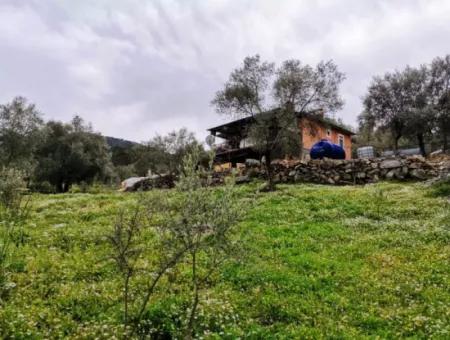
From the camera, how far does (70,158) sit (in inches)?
2250

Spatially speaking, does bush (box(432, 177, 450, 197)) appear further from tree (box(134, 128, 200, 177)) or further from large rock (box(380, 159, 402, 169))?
tree (box(134, 128, 200, 177))

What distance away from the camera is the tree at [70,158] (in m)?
56.3

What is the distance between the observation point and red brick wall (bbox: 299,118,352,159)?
119 feet

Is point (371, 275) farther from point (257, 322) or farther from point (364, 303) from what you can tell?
point (257, 322)

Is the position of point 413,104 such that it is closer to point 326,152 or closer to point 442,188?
point 326,152

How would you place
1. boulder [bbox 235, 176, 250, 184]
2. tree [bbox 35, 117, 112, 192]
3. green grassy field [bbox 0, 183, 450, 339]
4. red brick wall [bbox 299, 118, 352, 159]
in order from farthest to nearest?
tree [bbox 35, 117, 112, 192], red brick wall [bbox 299, 118, 352, 159], boulder [bbox 235, 176, 250, 184], green grassy field [bbox 0, 183, 450, 339]

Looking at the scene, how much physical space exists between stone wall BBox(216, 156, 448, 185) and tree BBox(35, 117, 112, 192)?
3071 centimetres

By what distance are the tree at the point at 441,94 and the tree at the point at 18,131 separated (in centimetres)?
4442

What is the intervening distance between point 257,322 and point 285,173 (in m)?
25.5

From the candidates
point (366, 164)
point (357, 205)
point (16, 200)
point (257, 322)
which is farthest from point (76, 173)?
point (257, 322)

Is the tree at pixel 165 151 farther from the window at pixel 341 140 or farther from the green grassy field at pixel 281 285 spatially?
the green grassy field at pixel 281 285

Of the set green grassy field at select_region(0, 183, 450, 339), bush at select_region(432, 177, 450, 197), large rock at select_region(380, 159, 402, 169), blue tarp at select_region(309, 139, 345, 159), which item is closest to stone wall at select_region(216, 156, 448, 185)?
large rock at select_region(380, 159, 402, 169)

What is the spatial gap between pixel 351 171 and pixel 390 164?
2724 millimetres

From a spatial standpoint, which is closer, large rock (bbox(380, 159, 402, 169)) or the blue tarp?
large rock (bbox(380, 159, 402, 169))
